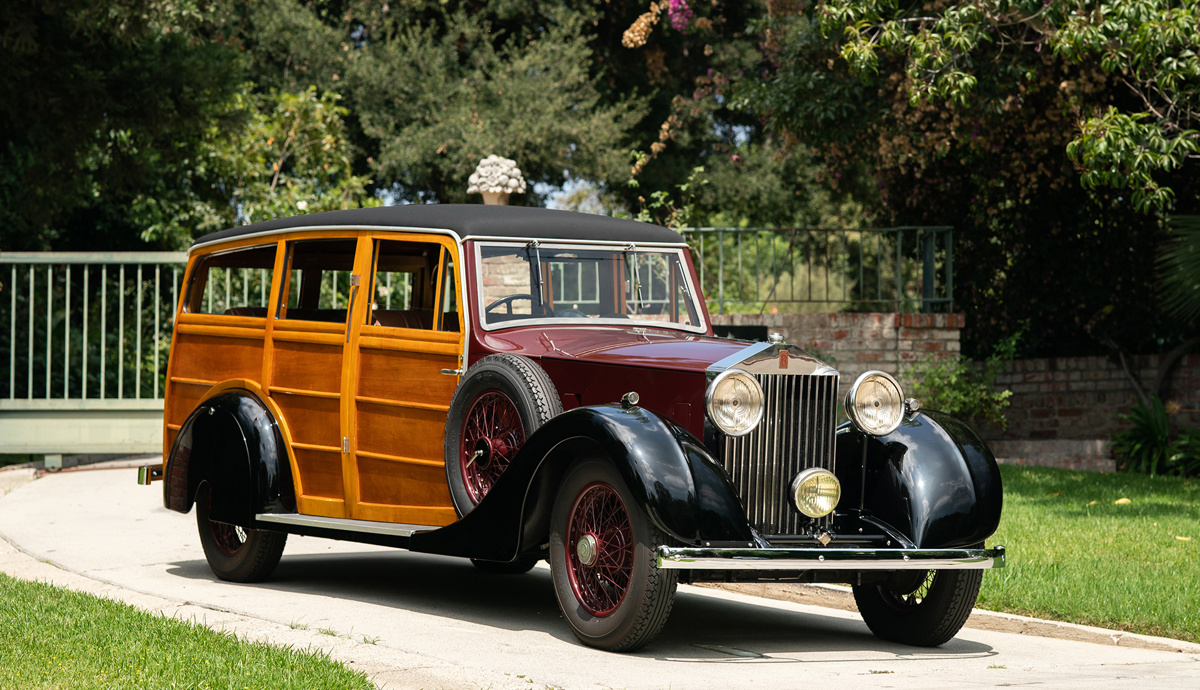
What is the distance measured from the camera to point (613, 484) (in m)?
5.19

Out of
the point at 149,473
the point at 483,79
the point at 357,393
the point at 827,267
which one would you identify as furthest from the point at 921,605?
the point at 483,79

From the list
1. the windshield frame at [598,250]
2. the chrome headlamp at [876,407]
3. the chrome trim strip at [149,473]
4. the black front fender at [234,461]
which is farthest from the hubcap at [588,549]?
the chrome trim strip at [149,473]

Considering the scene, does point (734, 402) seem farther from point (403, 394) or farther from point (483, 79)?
point (483, 79)

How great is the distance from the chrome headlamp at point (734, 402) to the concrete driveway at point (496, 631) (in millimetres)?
954

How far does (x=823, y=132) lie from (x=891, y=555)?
1014 cm

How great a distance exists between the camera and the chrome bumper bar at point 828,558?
16.0ft

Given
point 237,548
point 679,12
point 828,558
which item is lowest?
point 237,548

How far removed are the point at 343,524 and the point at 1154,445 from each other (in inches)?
416

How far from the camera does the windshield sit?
6539 millimetres

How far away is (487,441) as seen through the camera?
6.00 meters

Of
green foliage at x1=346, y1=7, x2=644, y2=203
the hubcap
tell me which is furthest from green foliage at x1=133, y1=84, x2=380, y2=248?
the hubcap

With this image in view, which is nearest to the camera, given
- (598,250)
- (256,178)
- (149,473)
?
(598,250)

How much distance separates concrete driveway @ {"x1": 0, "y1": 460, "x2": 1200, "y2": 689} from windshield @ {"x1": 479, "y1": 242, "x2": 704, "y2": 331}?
4.95 feet

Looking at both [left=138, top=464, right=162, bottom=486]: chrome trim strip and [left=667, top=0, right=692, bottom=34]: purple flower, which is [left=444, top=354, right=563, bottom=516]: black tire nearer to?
[left=138, top=464, right=162, bottom=486]: chrome trim strip
